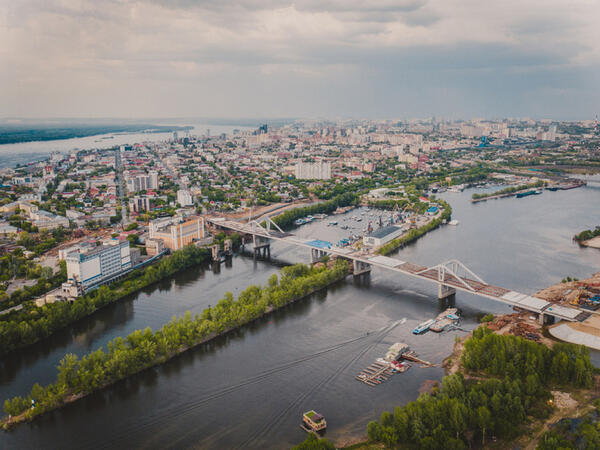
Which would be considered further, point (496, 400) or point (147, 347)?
point (147, 347)

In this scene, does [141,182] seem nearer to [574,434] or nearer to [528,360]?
[528,360]

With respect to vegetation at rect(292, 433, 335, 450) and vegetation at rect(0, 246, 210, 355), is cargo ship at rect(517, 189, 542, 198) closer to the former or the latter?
vegetation at rect(0, 246, 210, 355)

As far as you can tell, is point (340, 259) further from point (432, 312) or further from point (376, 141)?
point (376, 141)

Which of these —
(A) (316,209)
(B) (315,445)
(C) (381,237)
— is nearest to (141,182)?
(A) (316,209)

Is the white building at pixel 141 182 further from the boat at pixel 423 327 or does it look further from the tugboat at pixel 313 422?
the tugboat at pixel 313 422

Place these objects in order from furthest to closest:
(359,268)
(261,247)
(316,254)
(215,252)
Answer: (261,247)
(215,252)
(316,254)
(359,268)

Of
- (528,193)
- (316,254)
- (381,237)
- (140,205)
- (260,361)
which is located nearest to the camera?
(260,361)

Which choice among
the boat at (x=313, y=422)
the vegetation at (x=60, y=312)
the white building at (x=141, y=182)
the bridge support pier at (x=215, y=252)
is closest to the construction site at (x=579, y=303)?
the boat at (x=313, y=422)

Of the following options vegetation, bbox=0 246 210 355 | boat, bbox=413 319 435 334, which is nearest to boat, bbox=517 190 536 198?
boat, bbox=413 319 435 334
